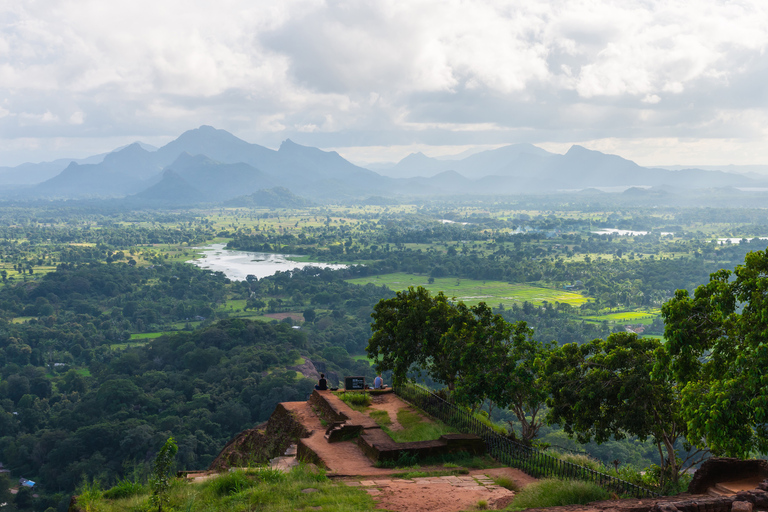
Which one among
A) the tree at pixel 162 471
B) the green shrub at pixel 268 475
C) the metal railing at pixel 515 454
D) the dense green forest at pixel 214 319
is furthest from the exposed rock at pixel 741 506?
the tree at pixel 162 471

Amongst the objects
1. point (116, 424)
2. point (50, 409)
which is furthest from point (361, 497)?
point (50, 409)

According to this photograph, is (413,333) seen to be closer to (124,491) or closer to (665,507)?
(124,491)

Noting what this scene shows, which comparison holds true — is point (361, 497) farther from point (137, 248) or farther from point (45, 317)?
point (137, 248)

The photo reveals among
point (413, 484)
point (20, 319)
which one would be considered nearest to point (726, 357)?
point (413, 484)

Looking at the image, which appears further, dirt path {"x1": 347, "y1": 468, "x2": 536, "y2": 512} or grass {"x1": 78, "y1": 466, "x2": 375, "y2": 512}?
dirt path {"x1": 347, "y1": 468, "x2": 536, "y2": 512}

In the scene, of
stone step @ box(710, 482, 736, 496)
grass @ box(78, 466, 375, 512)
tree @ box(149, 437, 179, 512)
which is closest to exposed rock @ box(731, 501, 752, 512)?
stone step @ box(710, 482, 736, 496)

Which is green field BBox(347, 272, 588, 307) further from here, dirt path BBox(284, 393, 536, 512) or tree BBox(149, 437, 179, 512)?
tree BBox(149, 437, 179, 512)

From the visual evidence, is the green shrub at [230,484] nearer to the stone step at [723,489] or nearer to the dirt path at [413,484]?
the dirt path at [413,484]
